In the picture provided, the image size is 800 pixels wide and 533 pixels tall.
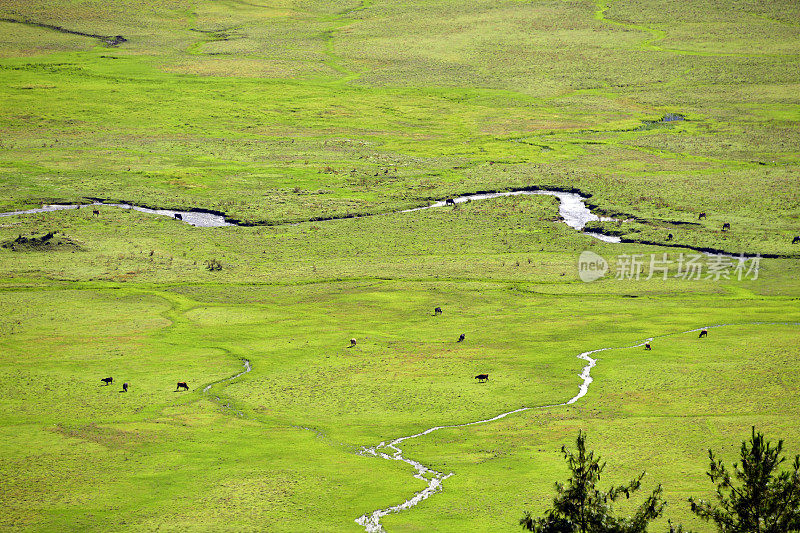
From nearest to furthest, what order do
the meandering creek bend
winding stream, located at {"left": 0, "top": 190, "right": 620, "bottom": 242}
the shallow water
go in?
1. the meandering creek bend
2. the shallow water
3. winding stream, located at {"left": 0, "top": 190, "right": 620, "bottom": 242}

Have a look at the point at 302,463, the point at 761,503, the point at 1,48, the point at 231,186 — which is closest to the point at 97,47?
the point at 1,48

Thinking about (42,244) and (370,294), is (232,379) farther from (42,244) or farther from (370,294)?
(42,244)

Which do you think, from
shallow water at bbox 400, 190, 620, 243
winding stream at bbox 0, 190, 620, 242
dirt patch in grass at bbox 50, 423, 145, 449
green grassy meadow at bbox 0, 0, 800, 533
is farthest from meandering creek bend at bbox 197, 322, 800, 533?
winding stream at bbox 0, 190, 620, 242

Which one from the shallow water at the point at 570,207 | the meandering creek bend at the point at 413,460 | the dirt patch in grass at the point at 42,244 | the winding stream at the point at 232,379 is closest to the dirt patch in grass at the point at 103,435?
the winding stream at the point at 232,379

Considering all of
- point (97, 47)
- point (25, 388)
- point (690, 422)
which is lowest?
point (25, 388)

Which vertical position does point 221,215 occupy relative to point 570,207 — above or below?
below

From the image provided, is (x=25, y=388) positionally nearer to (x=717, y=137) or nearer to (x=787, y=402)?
(x=787, y=402)

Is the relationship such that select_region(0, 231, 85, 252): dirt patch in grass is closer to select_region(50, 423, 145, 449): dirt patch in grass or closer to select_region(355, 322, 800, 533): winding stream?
select_region(50, 423, 145, 449): dirt patch in grass

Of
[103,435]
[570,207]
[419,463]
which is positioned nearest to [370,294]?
[103,435]
